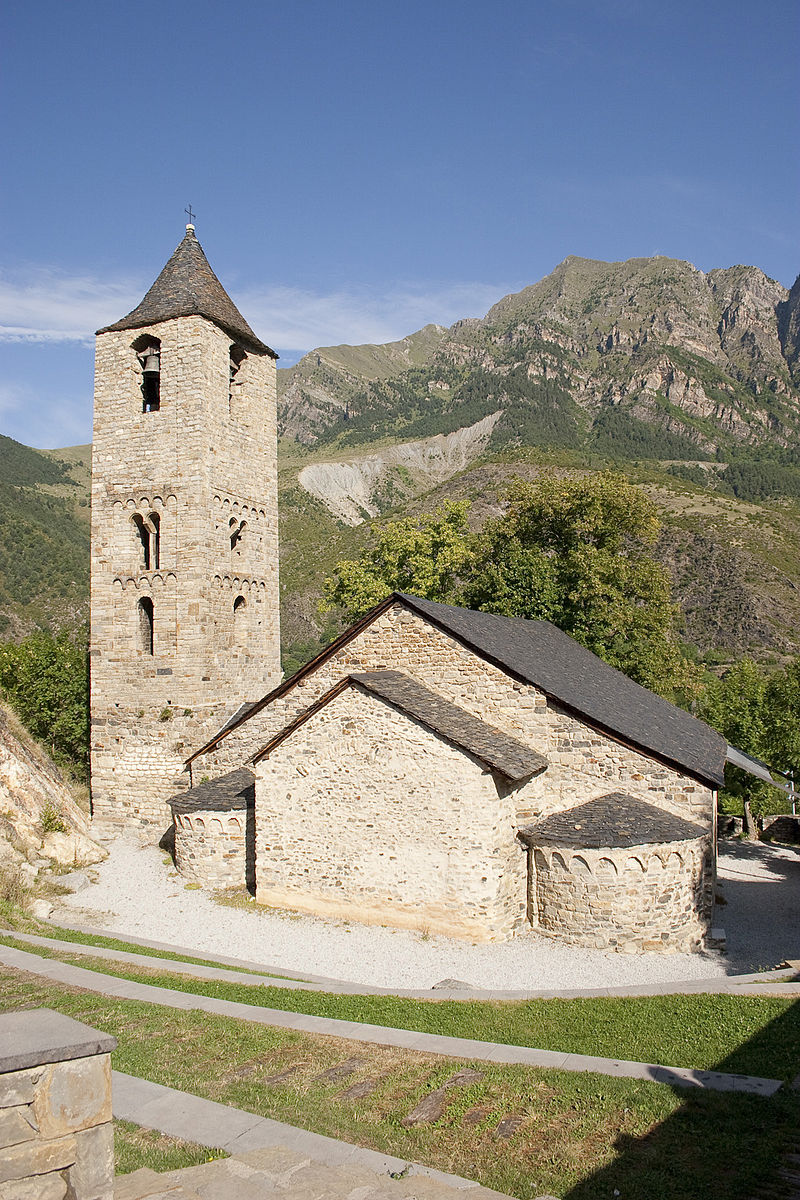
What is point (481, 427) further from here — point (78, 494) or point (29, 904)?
point (29, 904)

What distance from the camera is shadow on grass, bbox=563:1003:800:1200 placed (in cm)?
475

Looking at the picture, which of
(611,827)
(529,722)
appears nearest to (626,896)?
(611,827)

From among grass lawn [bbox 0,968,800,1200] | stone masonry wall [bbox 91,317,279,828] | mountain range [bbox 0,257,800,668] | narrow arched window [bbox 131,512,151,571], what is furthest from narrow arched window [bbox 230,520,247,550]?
grass lawn [bbox 0,968,800,1200]

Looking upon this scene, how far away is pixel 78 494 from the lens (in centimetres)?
10394

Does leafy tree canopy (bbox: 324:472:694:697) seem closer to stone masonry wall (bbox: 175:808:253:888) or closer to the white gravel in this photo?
the white gravel

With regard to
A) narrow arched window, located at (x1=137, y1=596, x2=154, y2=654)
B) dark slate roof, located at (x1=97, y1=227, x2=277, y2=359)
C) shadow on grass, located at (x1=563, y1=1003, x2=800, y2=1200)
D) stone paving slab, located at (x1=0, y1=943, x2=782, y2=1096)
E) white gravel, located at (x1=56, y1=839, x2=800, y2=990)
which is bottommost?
white gravel, located at (x1=56, y1=839, x2=800, y2=990)

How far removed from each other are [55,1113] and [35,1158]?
18 centimetres

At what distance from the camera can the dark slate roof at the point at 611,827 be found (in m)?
12.9

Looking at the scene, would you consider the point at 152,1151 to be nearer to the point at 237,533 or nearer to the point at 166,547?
the point at 166,547

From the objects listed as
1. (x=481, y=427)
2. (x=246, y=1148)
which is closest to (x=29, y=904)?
(x=246, y=1148)

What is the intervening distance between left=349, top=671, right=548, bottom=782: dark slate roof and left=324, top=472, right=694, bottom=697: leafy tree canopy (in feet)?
40.6

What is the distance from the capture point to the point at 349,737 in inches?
560

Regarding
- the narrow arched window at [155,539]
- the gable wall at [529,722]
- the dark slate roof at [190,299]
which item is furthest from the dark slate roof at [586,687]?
the dark slate roof at [190,299]

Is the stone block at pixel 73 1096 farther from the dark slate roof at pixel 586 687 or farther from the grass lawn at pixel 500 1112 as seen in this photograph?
the dark slate roof at pixel 586 687
